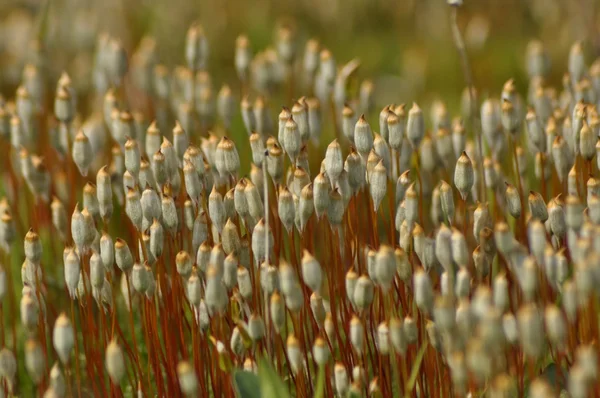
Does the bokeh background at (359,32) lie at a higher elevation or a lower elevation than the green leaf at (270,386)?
higher

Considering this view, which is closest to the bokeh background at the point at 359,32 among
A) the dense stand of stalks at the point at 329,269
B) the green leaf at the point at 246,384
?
the dense stand of stalks at the point at 329,269

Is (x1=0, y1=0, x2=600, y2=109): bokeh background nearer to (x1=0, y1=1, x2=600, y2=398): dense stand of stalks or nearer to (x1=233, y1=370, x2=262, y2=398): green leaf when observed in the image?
(x1=0, y1=1, x2=600, y2=398): dense stand of stalks

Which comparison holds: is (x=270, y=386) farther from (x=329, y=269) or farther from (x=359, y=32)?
(x=359, y=32)

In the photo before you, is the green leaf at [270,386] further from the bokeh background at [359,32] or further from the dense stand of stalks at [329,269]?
the bokeh background at [359,32]

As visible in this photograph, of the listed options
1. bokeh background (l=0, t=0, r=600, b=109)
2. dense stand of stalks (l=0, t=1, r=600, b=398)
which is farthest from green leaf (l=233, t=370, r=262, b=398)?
bokeh background (l=0, t=0, r=600, b=109)

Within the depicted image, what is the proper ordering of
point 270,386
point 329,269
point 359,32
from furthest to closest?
point 359,32, point 329,269, point 270,386

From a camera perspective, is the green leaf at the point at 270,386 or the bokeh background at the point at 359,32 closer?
the green leaf at the point at 270,386

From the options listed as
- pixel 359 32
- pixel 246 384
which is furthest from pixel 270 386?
pixel 359 32

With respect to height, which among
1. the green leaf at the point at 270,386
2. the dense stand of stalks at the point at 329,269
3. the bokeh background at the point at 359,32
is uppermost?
the bokeh background at the point at 359,32
